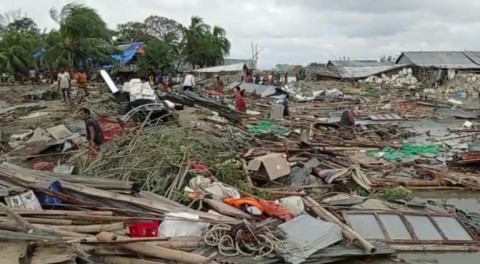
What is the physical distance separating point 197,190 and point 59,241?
2758 mm

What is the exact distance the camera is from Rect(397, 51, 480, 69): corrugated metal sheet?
42812mm

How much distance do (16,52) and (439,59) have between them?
3185 cm

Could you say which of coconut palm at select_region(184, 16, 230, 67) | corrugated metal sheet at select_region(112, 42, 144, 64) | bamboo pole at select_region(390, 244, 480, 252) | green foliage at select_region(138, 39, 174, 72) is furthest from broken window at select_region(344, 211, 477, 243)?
coconut palm at select_region(184, 16, 230, 67)

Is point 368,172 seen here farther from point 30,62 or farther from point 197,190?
point 30,62

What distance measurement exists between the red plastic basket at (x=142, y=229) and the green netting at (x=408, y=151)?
793cm

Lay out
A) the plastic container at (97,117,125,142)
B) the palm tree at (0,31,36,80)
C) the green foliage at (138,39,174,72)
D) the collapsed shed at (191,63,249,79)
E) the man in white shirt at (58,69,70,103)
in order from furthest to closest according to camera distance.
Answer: the collapsed shed at (191,63,249,79) < the green foliage at (138,39,174,72) < the palm tree at (0,31,36,80) < the man in white shirt at (58,69,70,103) < the plastic container at (97,117,125,142)

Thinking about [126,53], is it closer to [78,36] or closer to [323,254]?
[78,36]

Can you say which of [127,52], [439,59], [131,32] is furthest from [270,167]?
[131,32]

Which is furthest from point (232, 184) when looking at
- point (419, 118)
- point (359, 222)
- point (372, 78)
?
point (372, 78)

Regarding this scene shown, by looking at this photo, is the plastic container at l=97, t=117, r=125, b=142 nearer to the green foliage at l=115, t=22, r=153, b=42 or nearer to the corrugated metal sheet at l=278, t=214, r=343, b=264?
the corrugated metal sheet at l=278, t=214, r=343, b=264

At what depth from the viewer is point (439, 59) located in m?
44.0

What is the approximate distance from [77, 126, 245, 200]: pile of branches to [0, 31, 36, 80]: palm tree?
76.1 ft

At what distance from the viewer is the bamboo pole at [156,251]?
19.6 feet

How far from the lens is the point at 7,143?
11953mm
